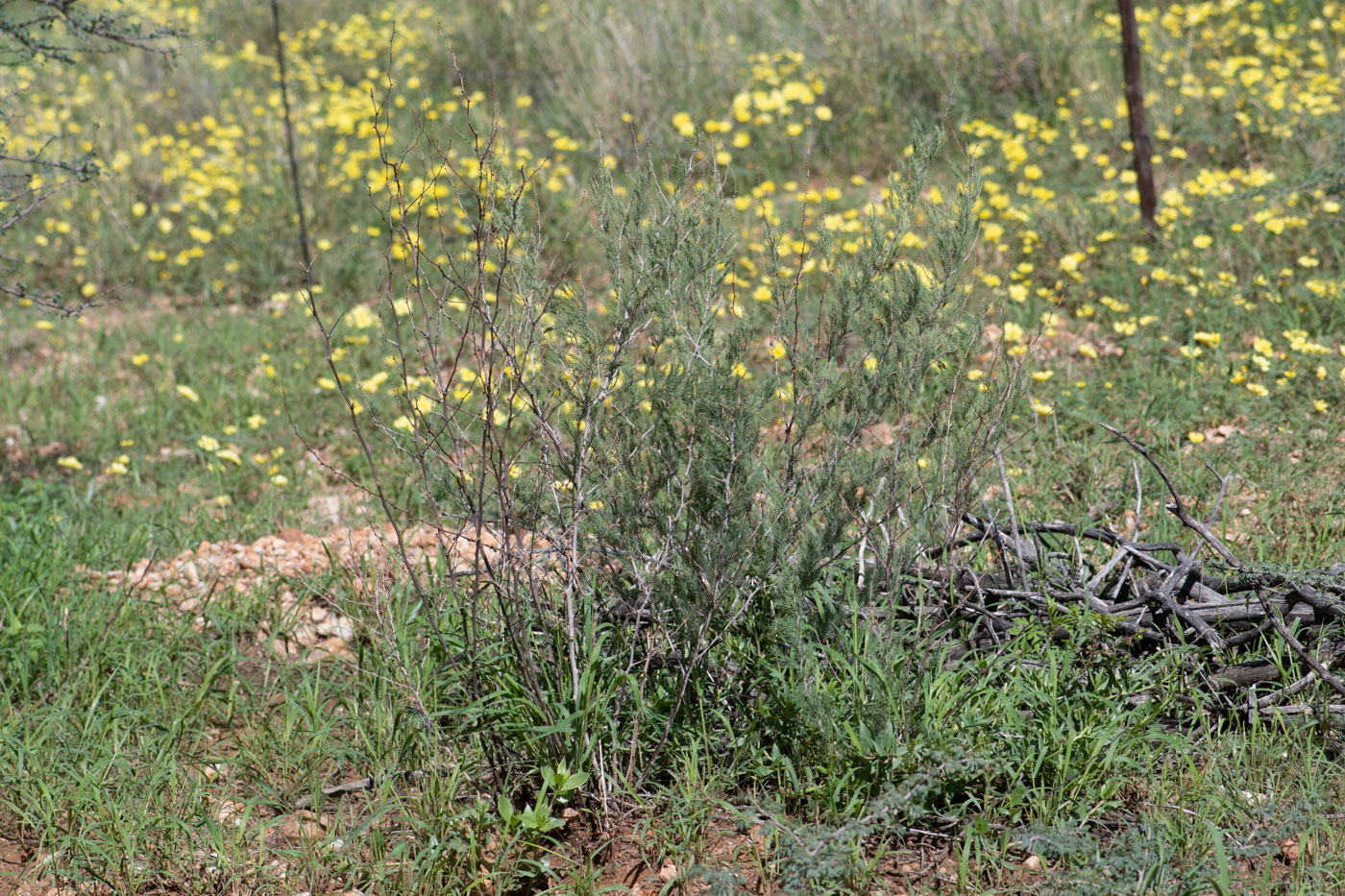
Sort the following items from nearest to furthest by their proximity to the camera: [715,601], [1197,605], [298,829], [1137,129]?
[715,601]
[298,829]
[1197,605]
[1137,129]

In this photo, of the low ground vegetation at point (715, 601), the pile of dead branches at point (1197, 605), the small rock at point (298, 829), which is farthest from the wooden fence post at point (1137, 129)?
the small rock at point (298, 829)

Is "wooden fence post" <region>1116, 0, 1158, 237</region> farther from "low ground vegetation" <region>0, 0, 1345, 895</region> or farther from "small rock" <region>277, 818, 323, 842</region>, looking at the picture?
"small rock" <region>277, 818, 323, 842</region>

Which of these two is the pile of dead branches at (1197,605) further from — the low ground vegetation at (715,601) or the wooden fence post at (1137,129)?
the wooden fence post at (1137,129)

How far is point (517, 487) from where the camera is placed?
9.27ft

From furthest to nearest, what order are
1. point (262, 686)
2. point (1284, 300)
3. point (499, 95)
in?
point (499, 95) < point (1284, 300) < point (262, 686)

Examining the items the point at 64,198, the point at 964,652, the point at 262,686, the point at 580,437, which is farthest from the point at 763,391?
the point at 64,198

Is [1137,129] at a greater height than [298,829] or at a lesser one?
greater

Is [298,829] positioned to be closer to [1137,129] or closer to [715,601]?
[715,601]

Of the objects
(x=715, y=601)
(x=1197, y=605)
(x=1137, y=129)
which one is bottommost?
(x=1197, y=605)

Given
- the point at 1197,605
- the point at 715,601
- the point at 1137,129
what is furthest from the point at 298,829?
the point at 1137,129

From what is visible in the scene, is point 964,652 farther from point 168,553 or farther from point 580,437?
point 168,553

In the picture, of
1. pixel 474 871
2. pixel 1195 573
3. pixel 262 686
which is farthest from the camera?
pixel 262 686

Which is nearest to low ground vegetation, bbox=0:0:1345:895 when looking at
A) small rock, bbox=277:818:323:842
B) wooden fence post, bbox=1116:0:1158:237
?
small rock, bbox=277:818:323:842

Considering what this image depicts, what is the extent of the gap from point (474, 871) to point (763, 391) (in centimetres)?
118
